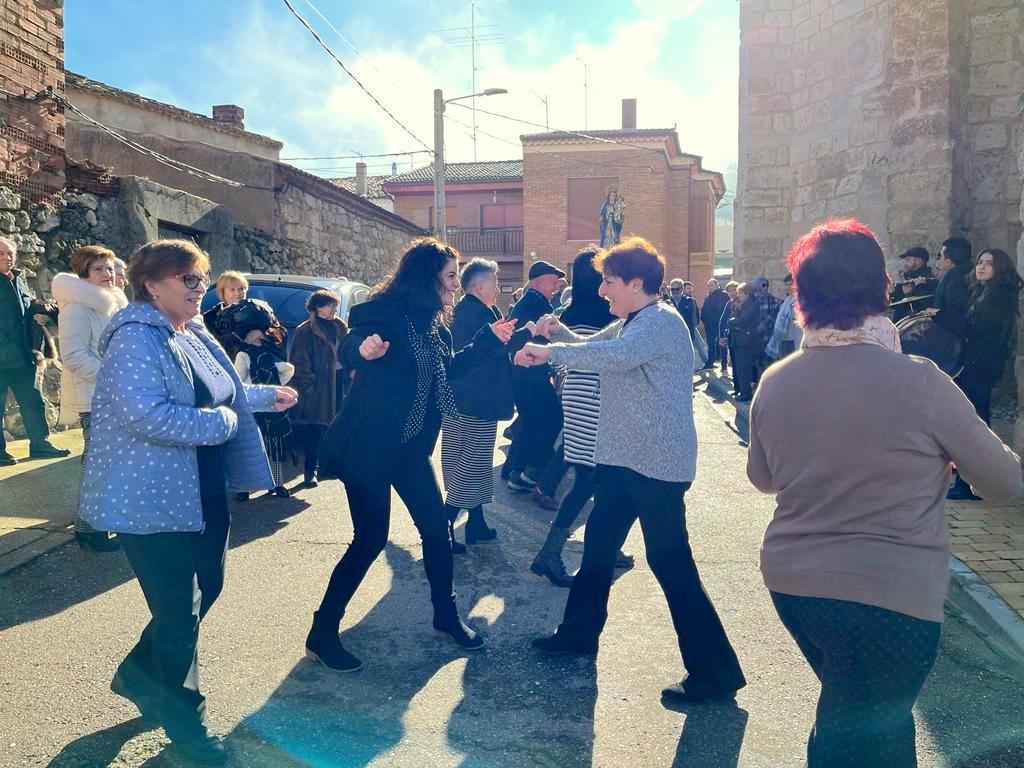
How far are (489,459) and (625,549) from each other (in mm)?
1036

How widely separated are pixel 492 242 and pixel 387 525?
115 feet

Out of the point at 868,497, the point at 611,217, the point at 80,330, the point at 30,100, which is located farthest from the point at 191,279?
the point at 611,217

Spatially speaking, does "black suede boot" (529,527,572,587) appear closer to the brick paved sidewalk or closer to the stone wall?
the brick paved sidewalk

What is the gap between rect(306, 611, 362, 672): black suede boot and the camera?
3.47m

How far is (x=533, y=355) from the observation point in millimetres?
3453

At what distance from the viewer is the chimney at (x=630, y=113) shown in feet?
126

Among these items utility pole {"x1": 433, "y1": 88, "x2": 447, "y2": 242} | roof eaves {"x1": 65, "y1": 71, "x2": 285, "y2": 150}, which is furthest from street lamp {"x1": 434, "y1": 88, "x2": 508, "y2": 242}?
roof eaves {"x1": 65, "y1": 71, "x2": 285, "y2": 150}

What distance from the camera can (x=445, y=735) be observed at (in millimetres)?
2967

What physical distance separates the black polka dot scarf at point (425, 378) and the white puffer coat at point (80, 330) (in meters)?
2.65

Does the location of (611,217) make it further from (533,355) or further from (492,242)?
(533,355)

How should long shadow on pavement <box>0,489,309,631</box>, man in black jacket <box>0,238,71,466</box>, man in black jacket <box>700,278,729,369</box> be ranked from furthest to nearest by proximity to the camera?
man in black jacket <box>700,278,729,369</box> → man in black jacket <box>0,238,71,466</box> → long shadow on pavement <box>0,489,309,631</box>

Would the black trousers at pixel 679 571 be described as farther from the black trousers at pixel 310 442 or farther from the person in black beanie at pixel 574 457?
the black trousers at pixel 310 442

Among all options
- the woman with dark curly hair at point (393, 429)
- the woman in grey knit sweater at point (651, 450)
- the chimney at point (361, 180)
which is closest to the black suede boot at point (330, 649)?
the woman with dark curly hair at point (393, 429)

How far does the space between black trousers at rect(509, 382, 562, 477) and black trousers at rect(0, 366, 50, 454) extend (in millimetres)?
4190
